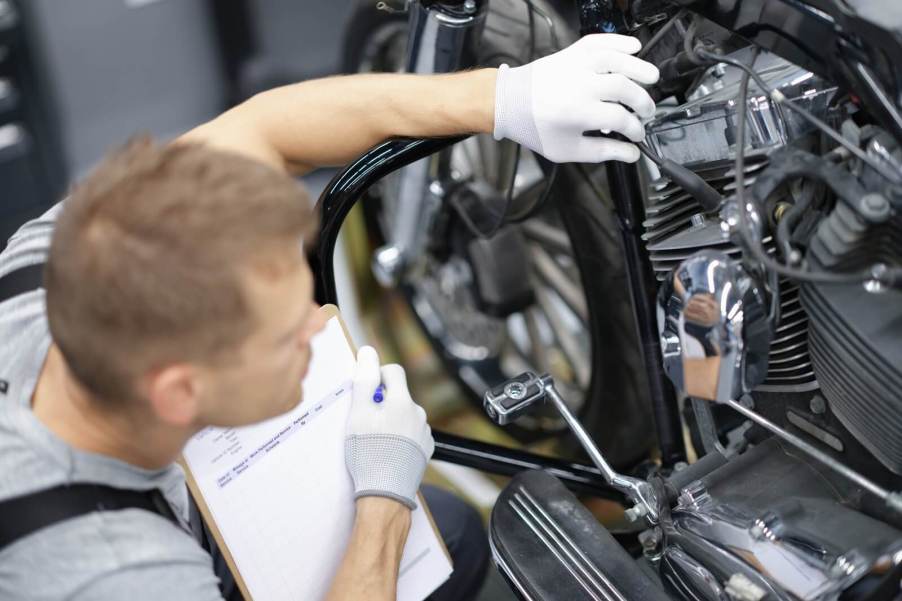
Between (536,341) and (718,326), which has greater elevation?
(718,326)

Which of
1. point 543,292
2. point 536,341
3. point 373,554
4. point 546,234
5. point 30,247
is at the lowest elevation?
point 536,341

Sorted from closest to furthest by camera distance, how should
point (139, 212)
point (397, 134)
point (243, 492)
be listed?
1. point (139, 212)
2. point (243, 492)
3. point (397, 134)

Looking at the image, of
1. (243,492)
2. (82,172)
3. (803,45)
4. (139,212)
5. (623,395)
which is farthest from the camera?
(82,172)

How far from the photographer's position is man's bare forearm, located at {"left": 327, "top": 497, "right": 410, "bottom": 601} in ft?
3.18

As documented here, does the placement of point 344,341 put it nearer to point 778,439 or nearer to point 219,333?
point 219,333

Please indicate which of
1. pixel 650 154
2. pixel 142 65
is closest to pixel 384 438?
pixel 650 154

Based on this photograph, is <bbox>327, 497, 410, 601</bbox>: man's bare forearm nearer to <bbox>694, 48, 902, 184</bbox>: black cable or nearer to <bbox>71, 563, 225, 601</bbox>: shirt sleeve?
<bbox>71, 563, 225, 601</bbox>: shirt sleeve

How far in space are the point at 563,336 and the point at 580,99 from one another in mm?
921

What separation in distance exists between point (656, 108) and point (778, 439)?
0.36 metres

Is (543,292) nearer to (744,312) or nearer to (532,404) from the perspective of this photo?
(532,404)

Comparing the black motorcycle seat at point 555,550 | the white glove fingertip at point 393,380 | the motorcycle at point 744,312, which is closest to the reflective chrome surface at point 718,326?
the motorcycle at point 744,312

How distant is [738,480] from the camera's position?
988mm

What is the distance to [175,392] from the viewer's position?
0.79 meters

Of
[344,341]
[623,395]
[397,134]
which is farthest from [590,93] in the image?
[623,395]
